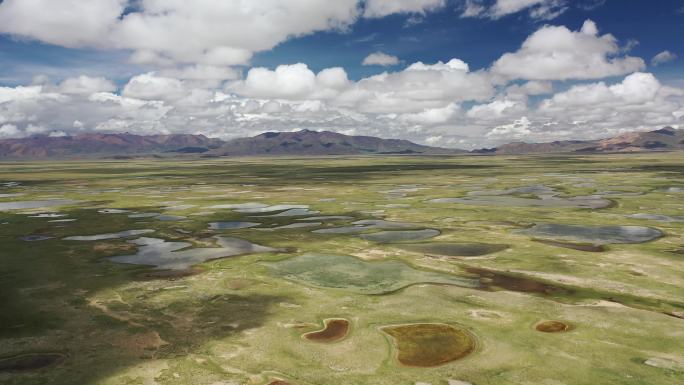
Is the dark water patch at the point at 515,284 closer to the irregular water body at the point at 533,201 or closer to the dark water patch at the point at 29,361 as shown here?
the dark water patch at the point at 29,361

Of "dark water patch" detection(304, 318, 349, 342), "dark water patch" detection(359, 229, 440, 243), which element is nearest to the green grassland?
"dark water patch" detection(304, 318, 349, 342)

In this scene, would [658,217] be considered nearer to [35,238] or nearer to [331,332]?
[331,332]

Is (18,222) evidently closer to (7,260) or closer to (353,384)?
(7,260)

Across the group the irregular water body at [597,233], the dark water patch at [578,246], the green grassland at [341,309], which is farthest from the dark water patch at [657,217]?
Answer: the dark water patch at [578,246]

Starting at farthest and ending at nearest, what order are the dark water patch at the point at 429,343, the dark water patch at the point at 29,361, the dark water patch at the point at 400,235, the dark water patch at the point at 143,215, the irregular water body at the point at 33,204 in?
the irregular water body at the point at 33,204
the dark water patch at the point at 143,215
the dark water patch at the point at 400,235
the dark water patch at the point at 429,343
the dark water patch at the point at 29,361

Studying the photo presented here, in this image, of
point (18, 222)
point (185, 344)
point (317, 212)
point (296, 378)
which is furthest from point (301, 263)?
point (18, 222)

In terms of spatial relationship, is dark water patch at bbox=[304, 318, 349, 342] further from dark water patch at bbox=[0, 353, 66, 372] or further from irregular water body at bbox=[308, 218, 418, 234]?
irregular water body at bbox=[308, 218, 418, 234]
